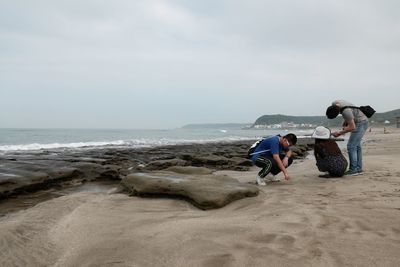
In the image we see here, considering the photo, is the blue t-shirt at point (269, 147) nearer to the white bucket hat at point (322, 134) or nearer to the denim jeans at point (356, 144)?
the white bucket hat at point (322, 134)

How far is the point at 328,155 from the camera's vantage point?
748cm

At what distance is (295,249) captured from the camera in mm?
3166

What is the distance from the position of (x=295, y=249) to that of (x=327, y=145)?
15.5 ft

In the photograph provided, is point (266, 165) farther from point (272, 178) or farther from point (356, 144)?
point (356, 144)

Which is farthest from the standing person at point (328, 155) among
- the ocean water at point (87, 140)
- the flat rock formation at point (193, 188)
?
the ocean water at point (87, 140)

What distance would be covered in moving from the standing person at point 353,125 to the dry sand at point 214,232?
1.94 m

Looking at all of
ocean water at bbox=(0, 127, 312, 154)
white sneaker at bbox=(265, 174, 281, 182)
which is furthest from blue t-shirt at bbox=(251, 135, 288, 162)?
ocean water at bbox=(0, 127, 312, 154)

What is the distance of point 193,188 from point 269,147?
2310 millimetres

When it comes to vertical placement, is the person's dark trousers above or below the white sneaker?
above

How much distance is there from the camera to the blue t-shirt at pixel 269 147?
711 cm

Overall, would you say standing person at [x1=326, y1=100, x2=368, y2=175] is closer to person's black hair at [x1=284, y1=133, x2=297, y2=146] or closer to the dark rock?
person's black hair at [x1=284, y1=133, x2=297, y2=146]

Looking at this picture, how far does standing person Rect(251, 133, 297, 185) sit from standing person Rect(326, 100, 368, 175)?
1.11 m

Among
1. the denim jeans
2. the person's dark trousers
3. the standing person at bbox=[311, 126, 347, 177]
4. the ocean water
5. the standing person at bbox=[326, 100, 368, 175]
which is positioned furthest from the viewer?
the ocean water

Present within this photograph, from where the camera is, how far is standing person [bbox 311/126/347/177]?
24.2 feet
